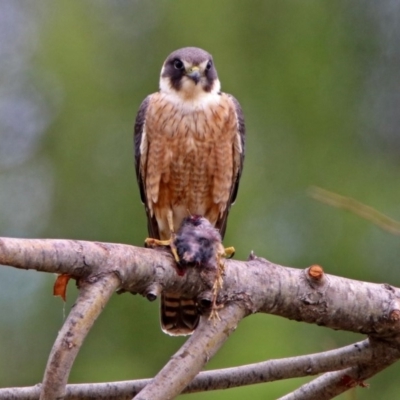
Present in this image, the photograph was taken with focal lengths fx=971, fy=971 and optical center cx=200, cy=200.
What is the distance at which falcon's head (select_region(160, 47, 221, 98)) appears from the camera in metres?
4.57

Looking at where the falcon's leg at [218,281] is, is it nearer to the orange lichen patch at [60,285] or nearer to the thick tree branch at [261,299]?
the thick tree branch at [261,299]

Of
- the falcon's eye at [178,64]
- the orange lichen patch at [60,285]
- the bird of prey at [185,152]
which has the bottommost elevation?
the orange lichen patch at [60,285]

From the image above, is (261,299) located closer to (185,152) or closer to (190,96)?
(185,152)

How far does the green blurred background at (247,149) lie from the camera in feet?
27.5

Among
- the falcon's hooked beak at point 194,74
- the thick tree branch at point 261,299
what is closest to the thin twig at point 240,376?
the thick tree branch at point 261,299

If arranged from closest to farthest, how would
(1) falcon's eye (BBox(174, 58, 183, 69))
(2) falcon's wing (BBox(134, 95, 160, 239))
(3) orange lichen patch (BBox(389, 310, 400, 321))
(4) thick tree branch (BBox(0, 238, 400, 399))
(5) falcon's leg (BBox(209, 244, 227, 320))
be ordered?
(4) thick tree branch (BBox(0, 238, 400, 399)), (5) falcon's leg (BBox(209, 244, 227, 320)), (3) orange lichen patch (BBox(389, 310, 400, 321)), (2) falcon's wing (BBox(134, 95, 160, 239)), (1) falcon's eye (BBox(174, 58, 183, 69))

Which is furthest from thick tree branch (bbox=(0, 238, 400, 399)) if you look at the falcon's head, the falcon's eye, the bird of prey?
the falcon's eye

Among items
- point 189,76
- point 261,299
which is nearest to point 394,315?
point 261,299

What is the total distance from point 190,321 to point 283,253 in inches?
155

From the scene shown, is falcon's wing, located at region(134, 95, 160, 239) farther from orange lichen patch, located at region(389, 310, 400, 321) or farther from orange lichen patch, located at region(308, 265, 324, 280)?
orange lichen patch, located at region(389, 310, 400, 321)

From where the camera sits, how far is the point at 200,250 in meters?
3.39

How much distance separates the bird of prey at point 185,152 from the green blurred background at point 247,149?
2.84 metres

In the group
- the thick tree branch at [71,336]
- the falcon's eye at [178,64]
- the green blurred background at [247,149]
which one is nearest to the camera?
the thick tree branch at [71,336]

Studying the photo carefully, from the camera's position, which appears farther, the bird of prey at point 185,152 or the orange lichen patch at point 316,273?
the bird of prey at point 185,152
